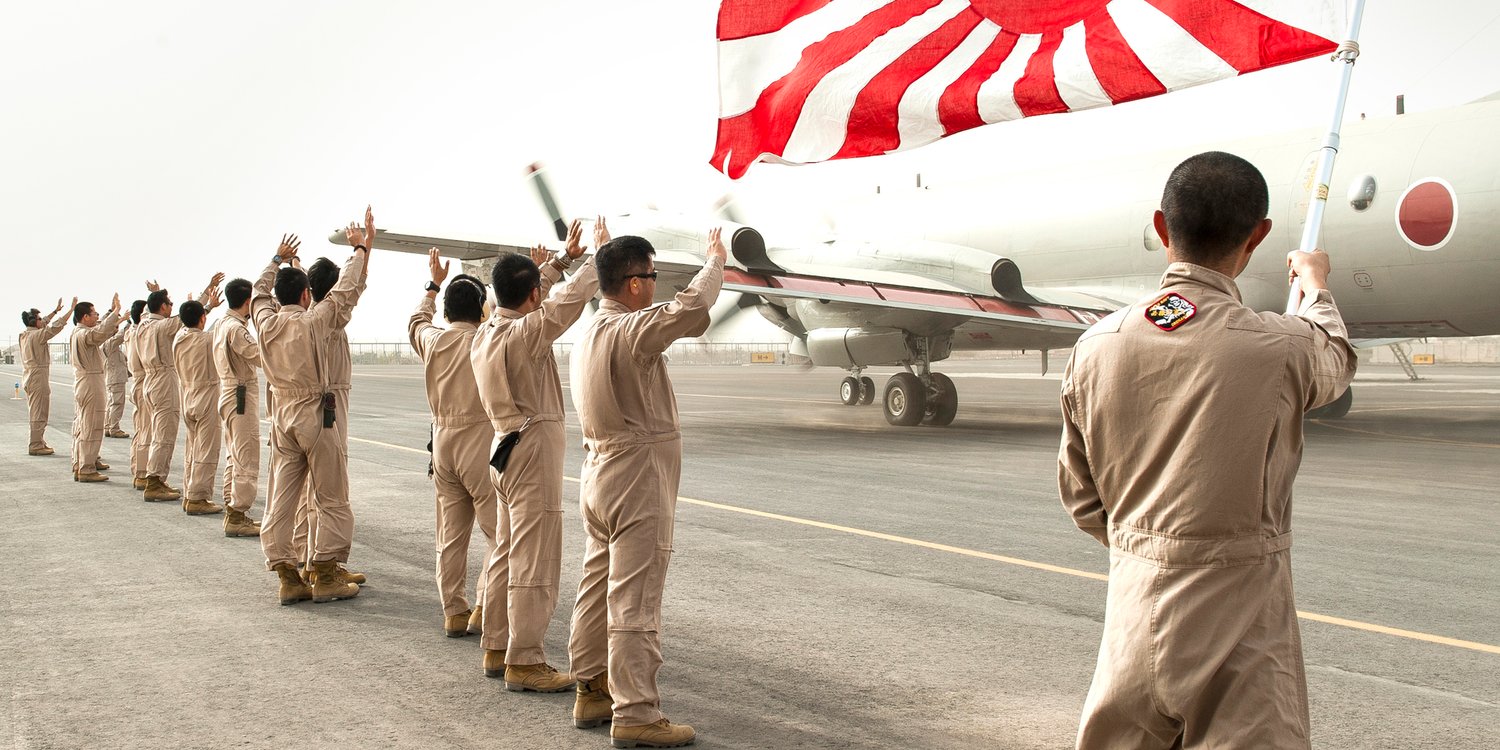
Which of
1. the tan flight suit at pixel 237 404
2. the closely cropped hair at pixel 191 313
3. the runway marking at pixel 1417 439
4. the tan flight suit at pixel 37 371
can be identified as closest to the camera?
the tan flight suit at pixel 237 404

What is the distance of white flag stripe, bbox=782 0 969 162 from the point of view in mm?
6688

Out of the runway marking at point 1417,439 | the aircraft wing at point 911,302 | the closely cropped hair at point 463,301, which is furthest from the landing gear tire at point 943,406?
the closely cropped hair at point 463,301

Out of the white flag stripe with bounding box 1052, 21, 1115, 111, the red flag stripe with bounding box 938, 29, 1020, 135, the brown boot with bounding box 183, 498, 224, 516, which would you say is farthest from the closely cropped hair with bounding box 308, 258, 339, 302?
the white flag stripe with bounding box 1052, 21, 1115, 111

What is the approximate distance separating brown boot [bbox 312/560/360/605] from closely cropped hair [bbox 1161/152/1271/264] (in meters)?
5.66

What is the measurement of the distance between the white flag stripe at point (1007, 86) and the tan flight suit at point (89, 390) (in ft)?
36.5

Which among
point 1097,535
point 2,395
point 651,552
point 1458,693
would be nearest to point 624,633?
point 651,552

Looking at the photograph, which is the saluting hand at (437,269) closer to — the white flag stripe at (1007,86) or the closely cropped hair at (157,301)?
the white flag stripe at (1007,86)

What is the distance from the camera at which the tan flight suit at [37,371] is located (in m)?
15.7

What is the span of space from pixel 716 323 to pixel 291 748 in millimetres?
16977

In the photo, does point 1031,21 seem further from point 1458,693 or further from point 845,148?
point 1458,693

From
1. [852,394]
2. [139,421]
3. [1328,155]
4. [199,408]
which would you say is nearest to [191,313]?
[199,408]

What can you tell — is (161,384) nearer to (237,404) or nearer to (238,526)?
(237,404)

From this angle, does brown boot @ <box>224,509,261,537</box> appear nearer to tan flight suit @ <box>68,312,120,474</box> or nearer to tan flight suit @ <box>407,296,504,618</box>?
tan flight suit @ <box>407,296,504,618</box>

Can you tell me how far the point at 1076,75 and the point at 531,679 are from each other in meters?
4.36
